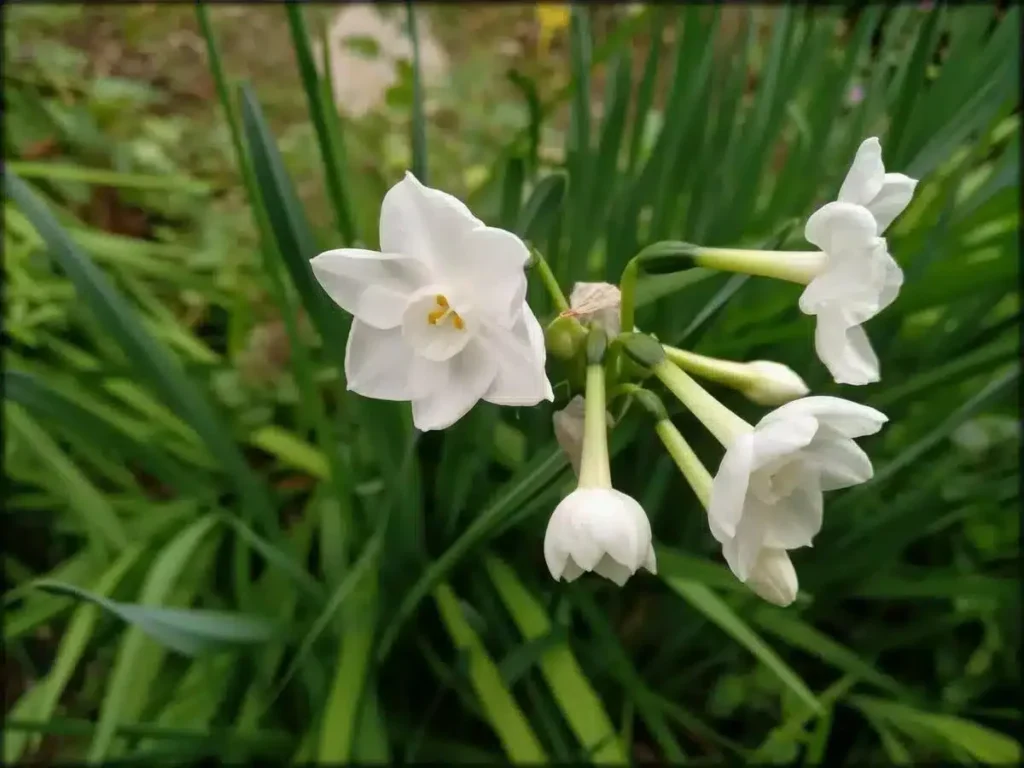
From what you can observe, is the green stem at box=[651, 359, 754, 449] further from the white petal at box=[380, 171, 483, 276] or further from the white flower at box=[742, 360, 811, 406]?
the white petal at box=[380, 171, 483, 276]

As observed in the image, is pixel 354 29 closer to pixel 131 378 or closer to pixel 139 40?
pixel 139 40

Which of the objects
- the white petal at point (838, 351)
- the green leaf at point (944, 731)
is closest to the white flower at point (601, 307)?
the white petal at point (838, 351)

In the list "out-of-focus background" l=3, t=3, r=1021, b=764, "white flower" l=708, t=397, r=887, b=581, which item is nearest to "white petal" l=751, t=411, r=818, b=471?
→ "white flower" l=708, t=397, r=887, b=581

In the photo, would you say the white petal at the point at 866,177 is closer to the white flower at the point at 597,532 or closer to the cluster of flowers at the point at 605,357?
the cluster of flowers at the point at 605,357

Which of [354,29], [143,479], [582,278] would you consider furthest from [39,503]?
[354,29]

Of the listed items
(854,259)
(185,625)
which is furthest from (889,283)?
(185,625)
